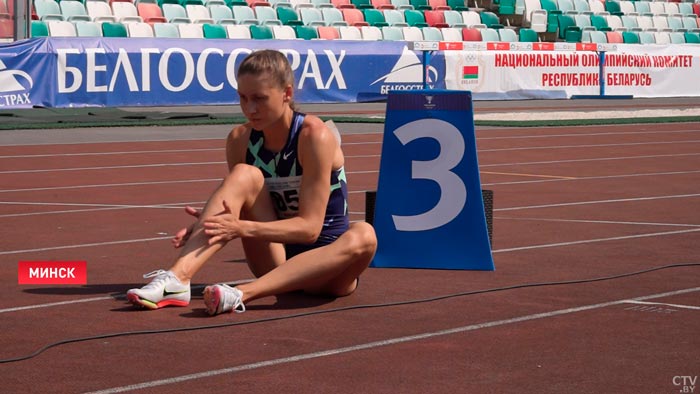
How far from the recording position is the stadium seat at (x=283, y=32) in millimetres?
26922

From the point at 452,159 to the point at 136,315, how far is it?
239 cm

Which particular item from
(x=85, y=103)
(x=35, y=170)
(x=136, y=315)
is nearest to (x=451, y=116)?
(x=136, y=315)

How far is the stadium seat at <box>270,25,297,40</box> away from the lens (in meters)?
26.9

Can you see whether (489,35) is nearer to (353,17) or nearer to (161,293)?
(353,17)

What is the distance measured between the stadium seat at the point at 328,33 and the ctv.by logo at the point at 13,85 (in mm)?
8588

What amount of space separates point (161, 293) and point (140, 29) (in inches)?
745

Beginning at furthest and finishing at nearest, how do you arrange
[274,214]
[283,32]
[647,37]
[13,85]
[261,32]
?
[647,37] → [283,32] → [261,32] → [13,85] → [274,214]

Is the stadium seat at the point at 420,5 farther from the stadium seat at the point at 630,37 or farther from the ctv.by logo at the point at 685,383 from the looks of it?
the ctv.by logo at the point at 685,383

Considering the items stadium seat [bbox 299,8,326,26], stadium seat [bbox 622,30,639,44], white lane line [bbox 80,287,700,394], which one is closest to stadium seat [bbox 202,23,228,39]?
stadium seat [bbox 299,8,326,26]

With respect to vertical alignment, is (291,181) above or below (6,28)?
below

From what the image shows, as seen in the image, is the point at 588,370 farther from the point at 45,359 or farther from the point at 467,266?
the point at 467,266

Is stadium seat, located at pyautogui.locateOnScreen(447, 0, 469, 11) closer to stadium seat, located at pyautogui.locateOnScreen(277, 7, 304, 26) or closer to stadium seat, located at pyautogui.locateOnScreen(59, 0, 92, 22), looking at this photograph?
stadium seat, located at pyautogui.locateOnScreen(277, 7, 304, 26)

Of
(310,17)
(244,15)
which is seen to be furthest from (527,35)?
(244,15)

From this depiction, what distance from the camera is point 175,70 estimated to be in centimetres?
2336
